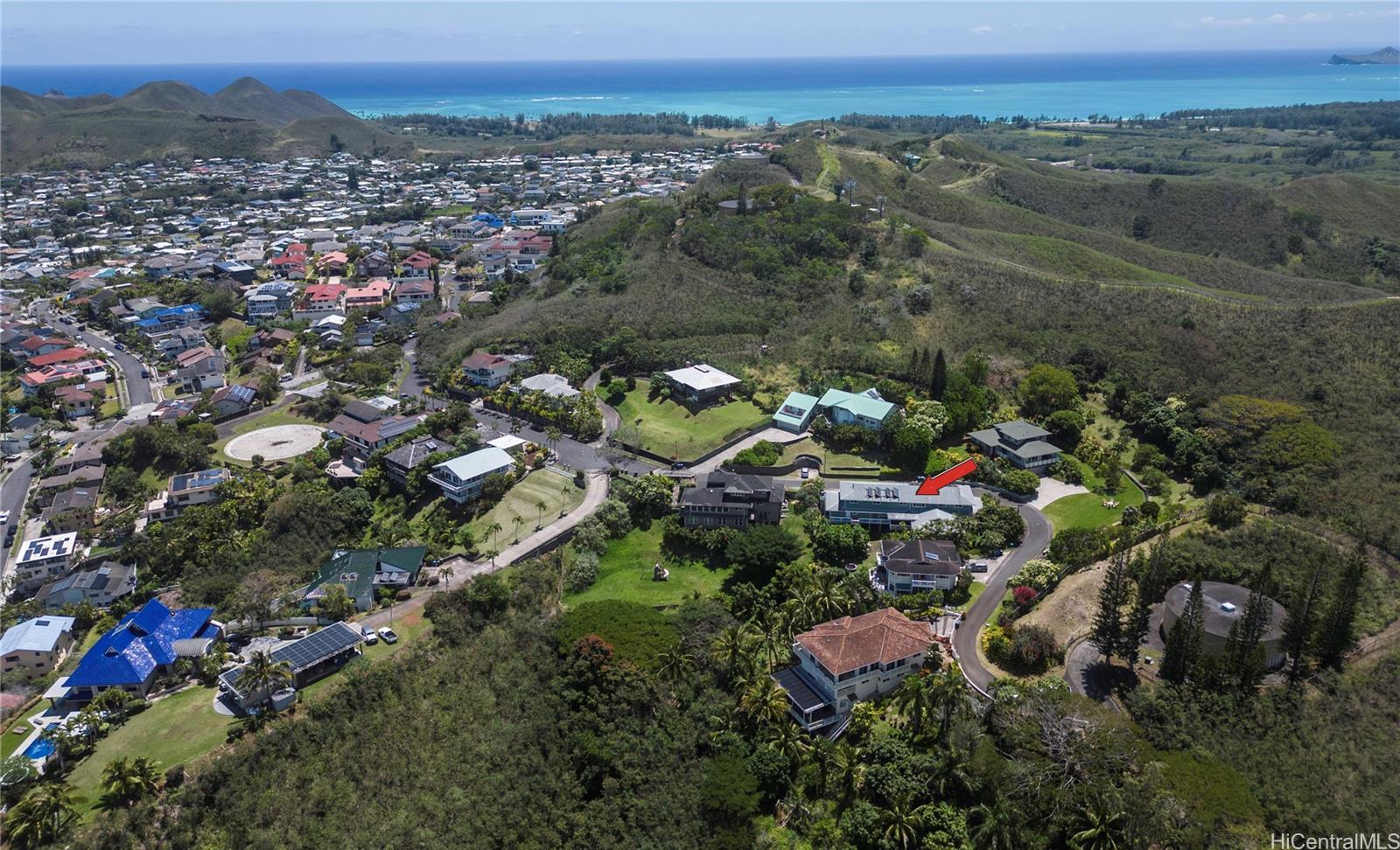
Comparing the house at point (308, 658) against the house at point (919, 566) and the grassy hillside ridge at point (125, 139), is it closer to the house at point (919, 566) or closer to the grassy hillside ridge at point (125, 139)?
the house at point (919, 566)

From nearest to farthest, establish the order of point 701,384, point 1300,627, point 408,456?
point 1300,627 → point 408,456 → point 701,384

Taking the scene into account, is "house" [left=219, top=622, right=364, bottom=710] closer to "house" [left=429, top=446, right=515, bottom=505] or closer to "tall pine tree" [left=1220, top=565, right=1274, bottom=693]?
"house" [left=429, top=446, right=515, bottom=505]

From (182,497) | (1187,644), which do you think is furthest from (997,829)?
(182,497)

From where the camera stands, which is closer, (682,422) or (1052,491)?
(1052,491)

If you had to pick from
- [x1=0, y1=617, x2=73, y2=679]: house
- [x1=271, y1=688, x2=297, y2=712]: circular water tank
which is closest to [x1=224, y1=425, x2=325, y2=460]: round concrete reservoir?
[x1=0, y1=617, x2=73, y2=679]: house

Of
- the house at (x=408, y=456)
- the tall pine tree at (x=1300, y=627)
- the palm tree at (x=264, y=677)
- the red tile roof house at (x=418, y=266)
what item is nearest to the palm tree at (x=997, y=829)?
the tall pine tree at (x=1300, y=627)

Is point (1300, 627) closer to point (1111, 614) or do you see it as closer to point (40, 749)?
point (1111, 614)
